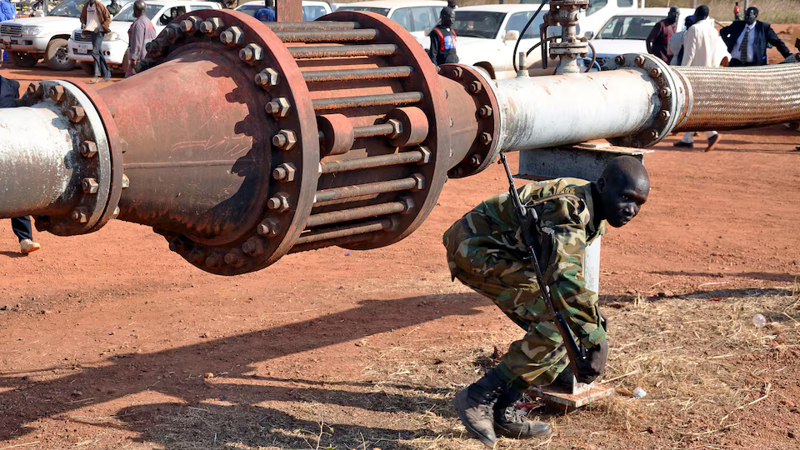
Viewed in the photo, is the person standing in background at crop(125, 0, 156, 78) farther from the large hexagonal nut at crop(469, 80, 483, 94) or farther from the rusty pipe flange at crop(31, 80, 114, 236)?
the rusty pipe flange at crop(31, 80, 114, 236)

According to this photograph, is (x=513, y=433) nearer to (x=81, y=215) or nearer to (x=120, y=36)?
(x=81, y=215)

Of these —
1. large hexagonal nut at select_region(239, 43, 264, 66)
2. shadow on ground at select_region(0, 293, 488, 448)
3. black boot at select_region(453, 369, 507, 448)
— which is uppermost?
large hexagonal nut at select_region(239, 43, 264, 66)

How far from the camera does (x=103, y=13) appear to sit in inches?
691

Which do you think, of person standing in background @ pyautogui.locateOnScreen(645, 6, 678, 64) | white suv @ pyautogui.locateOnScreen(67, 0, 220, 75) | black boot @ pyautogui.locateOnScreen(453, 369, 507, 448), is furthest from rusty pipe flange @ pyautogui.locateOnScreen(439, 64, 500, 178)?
white suv @ pyautogui.locateOnScreen(67, 0, 220, 75)

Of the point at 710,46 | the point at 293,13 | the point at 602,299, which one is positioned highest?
the point at 293,13

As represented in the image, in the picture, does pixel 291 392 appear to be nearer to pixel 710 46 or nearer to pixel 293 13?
pixel 293 13

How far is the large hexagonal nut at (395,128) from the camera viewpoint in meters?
3.04

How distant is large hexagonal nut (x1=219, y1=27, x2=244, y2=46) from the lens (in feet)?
9.06

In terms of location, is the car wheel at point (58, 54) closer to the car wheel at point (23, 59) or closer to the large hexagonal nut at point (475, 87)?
the car wheel at point (23, 59)

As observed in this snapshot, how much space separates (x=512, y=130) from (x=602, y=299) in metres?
3.18

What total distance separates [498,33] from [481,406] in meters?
12.9

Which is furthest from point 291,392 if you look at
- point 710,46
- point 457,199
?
point 710,46

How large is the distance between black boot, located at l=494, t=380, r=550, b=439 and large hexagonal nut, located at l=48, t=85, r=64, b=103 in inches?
109

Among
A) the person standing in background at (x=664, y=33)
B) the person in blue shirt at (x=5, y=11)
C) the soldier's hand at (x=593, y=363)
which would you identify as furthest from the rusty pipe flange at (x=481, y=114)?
the person in blue shirt at (x=5, y=11)
